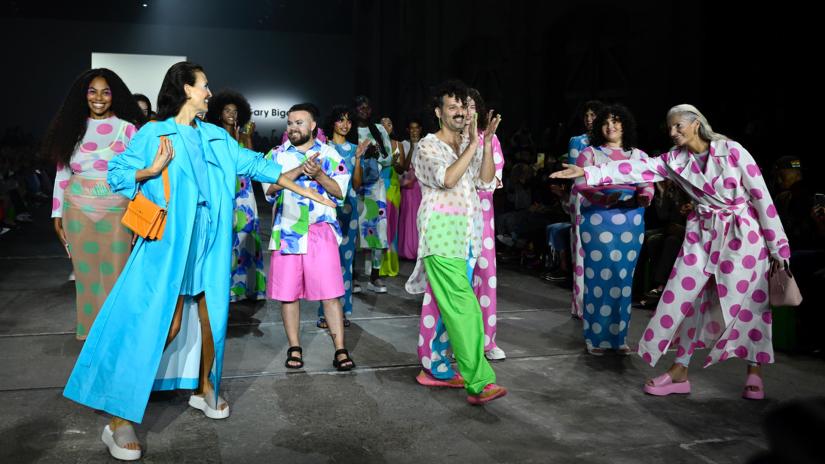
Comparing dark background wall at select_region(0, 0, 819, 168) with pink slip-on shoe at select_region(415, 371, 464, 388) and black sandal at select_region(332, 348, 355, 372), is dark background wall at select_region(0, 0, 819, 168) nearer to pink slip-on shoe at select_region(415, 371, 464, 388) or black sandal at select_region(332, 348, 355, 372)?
pink slip-on shoe at select_region(415, 371, 464, 388)

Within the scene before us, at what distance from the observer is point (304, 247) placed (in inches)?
162

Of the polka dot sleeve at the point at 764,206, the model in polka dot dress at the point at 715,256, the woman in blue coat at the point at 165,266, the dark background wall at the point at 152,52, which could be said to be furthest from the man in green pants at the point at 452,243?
the dark background wall at the point at 152,52

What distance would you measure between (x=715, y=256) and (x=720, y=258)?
0.03 m

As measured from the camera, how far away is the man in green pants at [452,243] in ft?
11.5

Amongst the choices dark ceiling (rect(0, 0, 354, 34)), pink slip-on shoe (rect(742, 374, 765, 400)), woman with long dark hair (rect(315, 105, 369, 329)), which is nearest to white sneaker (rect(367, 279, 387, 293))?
woman with long dark hair (rect(315, 105, 369, 329))

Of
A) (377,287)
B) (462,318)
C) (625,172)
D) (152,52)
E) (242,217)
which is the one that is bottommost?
(377,287)

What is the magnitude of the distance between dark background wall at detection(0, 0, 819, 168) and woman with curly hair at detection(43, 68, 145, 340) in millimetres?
4582

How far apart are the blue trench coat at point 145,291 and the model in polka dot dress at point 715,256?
67.7 inches

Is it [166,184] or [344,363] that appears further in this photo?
[344,363]

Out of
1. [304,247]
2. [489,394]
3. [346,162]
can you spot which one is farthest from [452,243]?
[346,162]

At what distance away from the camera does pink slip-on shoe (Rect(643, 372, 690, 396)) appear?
3781 mm

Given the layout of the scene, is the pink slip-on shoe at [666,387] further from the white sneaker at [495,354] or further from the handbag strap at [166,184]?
the handbag strap at [166,184]

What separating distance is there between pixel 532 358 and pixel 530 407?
0.89 metres

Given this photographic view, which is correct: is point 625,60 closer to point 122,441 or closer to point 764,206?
point 764,206
